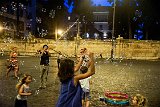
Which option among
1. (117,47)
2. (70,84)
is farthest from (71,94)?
(117,47)

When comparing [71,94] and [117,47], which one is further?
[117,47]

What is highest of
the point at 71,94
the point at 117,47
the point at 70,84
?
the point at 117,47

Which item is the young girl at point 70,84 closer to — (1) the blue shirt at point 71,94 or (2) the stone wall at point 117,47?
(1) the blue shirt at point 71,94

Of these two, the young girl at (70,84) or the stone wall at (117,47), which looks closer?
the young girl at (70,84)

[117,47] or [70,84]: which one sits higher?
[117,47]

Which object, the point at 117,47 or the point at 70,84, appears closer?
the point at 70,84

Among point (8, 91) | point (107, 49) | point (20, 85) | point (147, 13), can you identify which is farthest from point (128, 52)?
point (20, 85)

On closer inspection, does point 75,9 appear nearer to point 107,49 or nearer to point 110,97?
point 107,49

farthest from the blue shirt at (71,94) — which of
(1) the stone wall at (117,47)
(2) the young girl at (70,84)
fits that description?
(1) the stone wall at (117,47)

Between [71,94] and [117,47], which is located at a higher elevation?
[117,47]

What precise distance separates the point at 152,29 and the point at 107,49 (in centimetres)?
1441

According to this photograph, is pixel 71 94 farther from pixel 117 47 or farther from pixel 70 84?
pixel 117 47

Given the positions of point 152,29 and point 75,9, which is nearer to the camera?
point 152,29

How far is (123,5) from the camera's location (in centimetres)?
6206
